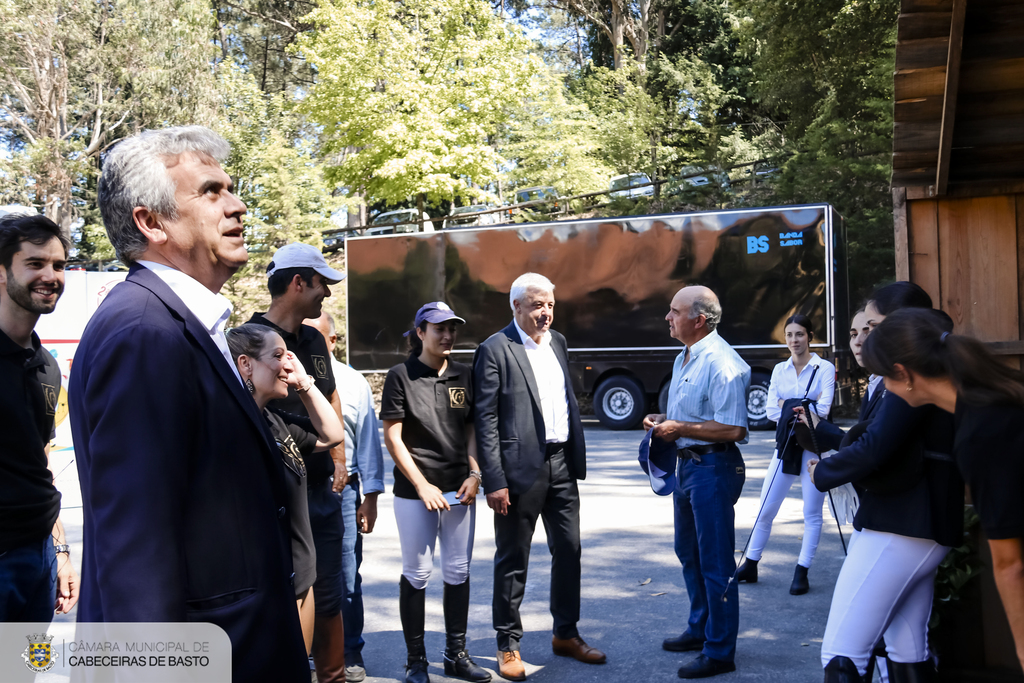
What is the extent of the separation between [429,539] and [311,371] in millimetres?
1194

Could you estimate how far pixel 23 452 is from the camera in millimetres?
2748

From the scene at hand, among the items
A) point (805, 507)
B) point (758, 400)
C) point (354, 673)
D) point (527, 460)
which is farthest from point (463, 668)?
point (758, 400)

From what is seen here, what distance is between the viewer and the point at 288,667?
5.48 ft

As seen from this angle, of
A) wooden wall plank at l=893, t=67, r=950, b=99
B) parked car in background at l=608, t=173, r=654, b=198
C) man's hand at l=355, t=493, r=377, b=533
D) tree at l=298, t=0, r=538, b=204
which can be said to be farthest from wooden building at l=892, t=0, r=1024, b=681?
parked car in background at l=608, t=173, r=654, b=198

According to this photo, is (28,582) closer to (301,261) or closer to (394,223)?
(301,261)

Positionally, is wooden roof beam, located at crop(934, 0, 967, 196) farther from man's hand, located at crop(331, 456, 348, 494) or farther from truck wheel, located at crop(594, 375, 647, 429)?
truck wheel, located at crop(594, 375, 647, 429)

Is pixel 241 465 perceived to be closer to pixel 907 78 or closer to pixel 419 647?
pixel 419 647

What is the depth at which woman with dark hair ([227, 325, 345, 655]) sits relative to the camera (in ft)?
9.78

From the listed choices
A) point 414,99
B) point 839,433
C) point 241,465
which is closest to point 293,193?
point 414,99

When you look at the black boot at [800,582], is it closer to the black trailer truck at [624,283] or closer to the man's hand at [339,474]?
the man's hand at [339,474]

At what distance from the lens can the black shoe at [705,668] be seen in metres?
4.23

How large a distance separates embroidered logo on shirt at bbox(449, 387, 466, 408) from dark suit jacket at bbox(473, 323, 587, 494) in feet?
0.24

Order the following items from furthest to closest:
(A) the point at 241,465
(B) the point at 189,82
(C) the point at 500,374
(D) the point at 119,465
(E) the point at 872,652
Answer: (B) the point at 189,82, (C) the point at 500,374, (E) the point at 872,652, (A) the point at 241,465, (D) the point at 119,465

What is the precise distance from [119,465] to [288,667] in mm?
531
